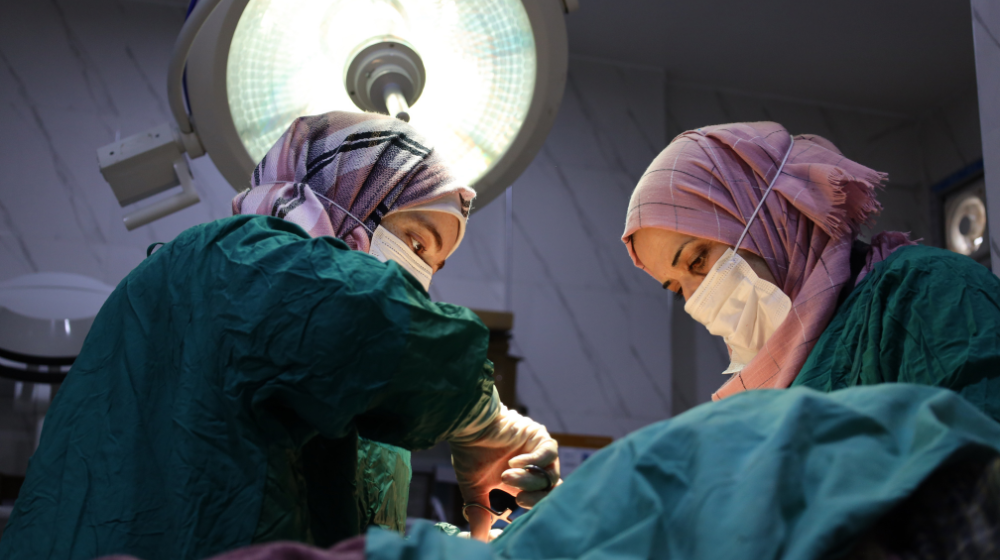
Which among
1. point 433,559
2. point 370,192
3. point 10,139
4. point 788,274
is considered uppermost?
point 10,139

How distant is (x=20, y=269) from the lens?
3.68m

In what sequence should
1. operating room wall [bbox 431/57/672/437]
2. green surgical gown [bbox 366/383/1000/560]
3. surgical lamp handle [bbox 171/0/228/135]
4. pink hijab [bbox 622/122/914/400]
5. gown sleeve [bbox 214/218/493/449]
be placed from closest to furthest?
1. green surgical gown [bbox 366/383/1000/560]
2. gown sleeve [bbox 214/218/493/449]
3. surgical lamp handle [bbox 171/0/228/135]
4. pink hijab [bbox 622/122/914/400]
5. operating room wall [bbox 431/57/672/437]

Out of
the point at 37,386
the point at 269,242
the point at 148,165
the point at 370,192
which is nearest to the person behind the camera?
the point at 269,242

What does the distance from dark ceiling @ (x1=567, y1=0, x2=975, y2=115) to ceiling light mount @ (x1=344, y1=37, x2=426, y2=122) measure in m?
2.91

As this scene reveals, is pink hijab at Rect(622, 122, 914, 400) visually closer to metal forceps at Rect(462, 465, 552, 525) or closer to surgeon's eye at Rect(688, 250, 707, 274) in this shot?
surgeon's eye at Rect(688, 250, 707, 274)

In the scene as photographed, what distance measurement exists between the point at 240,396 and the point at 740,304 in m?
1.12

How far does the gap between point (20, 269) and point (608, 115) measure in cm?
287

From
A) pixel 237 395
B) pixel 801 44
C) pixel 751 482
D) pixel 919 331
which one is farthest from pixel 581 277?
pixel 751 482

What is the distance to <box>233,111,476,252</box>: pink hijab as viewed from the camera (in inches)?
54.6

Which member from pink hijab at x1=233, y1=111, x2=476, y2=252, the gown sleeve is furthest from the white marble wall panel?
the gown sleeve

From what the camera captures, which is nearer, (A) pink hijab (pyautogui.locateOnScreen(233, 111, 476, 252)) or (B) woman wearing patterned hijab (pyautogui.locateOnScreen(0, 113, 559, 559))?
(B) woman wearing patterned hijab (pyautogui.locateOnScreen(0, 113, 559, 559))

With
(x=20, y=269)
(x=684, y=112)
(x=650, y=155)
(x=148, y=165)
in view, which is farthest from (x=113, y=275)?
(x=684, y=112)

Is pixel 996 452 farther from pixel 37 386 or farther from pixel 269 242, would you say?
pixel 37 386

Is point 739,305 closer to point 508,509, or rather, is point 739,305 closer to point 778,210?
point 778,210
